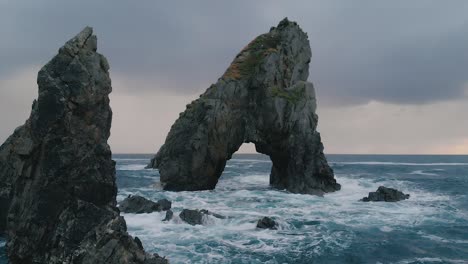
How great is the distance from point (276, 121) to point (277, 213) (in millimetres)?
19084

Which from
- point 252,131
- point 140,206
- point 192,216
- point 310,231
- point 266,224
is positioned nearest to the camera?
point 310,231

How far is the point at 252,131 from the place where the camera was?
58.4 m

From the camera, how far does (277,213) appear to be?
40.2m

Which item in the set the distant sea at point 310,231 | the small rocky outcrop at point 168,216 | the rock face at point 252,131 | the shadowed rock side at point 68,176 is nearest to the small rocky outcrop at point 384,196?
the distant sea at point 310,231

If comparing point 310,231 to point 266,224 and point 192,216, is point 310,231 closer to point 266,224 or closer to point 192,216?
point 266,224

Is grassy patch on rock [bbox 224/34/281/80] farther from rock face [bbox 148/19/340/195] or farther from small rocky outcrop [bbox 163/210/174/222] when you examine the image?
small rocky outcrop [bbox 163/210/174/222]

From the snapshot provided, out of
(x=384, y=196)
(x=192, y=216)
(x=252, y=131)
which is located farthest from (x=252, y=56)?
(x=192, y=216)

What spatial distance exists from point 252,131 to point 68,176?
38.1m

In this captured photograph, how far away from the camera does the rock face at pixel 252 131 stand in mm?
55719

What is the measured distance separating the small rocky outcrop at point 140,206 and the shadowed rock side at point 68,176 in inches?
605

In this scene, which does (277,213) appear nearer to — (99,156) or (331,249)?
(331,249)

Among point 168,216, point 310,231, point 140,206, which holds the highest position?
point 140,206

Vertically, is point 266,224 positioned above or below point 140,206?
below

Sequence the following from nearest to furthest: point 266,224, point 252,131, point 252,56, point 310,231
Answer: point 310,231
point 266,224
point 252,131
point 252,56
